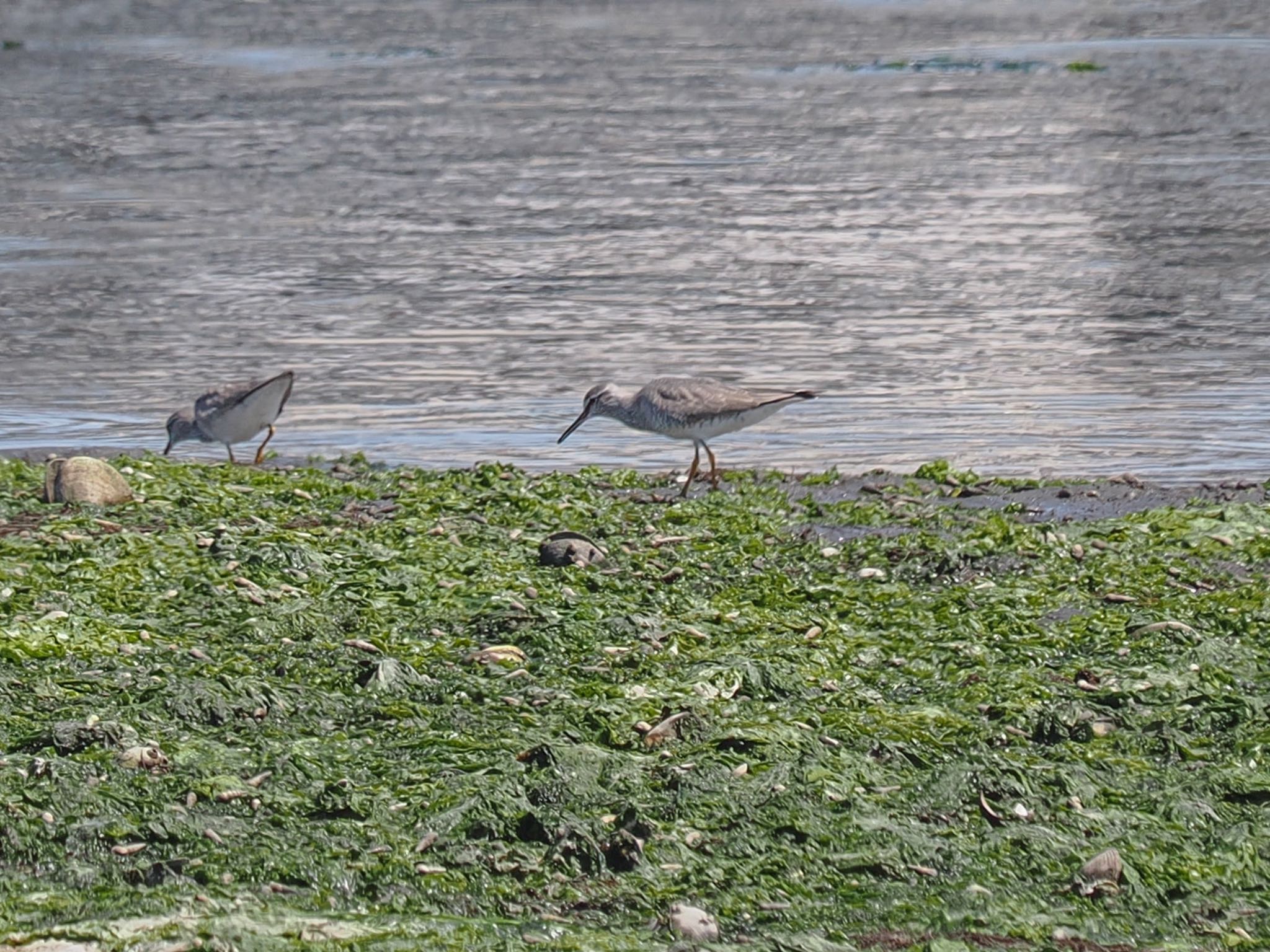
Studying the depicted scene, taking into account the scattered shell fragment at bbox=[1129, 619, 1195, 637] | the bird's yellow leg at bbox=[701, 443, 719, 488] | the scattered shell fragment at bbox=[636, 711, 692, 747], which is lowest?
the bird's yellow leg at bbox=[701, 443, 719, 488]

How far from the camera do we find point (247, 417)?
10414mm

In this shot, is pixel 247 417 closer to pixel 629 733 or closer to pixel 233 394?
pixel 233 394

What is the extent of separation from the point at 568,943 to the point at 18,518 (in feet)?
15.0

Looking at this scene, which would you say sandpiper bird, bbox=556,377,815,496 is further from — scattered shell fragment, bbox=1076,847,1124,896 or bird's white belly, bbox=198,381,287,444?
scattered shell fragment, bbox=1076,847,1124,896

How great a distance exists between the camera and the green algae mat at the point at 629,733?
16.1 feet

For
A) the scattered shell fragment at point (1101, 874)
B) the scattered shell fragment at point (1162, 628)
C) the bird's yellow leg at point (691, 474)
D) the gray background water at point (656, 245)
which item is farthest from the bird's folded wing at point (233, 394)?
the scattered shell fragment at point (1101, 874)

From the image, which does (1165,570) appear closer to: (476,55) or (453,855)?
(453,855)

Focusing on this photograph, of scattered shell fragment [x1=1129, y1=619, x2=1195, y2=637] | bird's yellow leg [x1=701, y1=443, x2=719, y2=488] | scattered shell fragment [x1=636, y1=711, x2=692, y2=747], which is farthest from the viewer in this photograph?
bird's yellow leg [x1=701, y1=443, x2=719, y2=488]

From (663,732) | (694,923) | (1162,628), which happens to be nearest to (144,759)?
(663,732)

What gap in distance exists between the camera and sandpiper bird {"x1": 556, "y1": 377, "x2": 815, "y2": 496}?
9.68m

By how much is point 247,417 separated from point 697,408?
2.48 metres

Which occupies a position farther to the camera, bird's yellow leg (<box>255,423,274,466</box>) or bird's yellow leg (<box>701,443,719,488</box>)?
bird's yellow leg (<box>255,423,274,466</box>)

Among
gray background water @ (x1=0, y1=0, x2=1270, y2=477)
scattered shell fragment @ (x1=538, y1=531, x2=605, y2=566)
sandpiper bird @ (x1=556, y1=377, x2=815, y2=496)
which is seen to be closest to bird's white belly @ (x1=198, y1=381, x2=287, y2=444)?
gray background water @ (x1=0, y1=0, x2=1270, y2=477)

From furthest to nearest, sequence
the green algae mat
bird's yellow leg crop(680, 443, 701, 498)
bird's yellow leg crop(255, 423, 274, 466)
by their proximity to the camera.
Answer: bird's yellow leg crop(255, 423, 274, 466) < bird's yellow leg crop(680, 443, 701, 498) < the green algae mat
